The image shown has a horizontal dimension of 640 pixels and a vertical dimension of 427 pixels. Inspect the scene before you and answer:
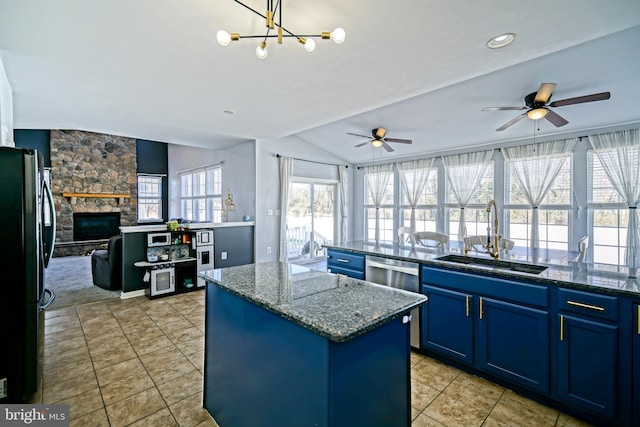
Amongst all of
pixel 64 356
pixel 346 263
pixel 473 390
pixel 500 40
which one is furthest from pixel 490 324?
pixel 64 356

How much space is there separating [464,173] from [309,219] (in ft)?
11.1

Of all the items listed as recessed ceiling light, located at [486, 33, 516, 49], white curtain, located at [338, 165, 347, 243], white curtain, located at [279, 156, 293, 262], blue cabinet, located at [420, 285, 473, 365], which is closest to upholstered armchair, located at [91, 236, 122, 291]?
white curtain, located at [279, 156, 293, 262]

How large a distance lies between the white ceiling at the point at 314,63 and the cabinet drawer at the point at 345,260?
74.3 inches

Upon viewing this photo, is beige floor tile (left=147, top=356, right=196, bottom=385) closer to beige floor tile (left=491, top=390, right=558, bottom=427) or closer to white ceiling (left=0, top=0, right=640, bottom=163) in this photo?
beige floor tile (left=491, top=390, right=558, bottom=427)

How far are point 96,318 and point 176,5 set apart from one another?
361 cm

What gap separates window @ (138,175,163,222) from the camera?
9062 mm

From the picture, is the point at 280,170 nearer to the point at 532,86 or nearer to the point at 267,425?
the point at 532,86

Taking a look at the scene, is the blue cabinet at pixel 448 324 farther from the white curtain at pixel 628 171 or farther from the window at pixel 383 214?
the window at pixel 383 214

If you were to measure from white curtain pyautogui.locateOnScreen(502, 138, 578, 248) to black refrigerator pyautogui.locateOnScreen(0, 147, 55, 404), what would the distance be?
617cm

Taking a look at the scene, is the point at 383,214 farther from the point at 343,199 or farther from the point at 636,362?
the point at 636,362

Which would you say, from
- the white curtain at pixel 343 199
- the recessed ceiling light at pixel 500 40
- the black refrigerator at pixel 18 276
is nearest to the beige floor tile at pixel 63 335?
the black refrigerator at pixel 18 276

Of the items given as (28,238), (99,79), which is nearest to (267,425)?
(28,238)

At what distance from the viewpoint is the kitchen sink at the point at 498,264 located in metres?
2.31

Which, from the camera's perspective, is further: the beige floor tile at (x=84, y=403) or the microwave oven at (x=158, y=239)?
the microwave oven at (x=158, y=239)
